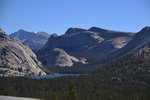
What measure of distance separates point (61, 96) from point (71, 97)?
9471 cm

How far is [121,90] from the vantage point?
19850 cm

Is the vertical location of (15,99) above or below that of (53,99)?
above

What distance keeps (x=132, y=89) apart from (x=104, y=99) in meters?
36.0

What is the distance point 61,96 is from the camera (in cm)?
18312

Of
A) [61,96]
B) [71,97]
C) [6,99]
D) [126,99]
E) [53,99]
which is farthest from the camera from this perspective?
[61,96]

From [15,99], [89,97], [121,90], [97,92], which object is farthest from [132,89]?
[15,99]

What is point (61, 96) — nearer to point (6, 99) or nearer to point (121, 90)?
point (121, 90)

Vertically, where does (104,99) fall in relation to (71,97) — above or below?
below

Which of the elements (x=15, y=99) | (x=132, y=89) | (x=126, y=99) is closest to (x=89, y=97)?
(x=126, y=99)

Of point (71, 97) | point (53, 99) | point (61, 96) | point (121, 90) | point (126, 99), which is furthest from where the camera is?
point (121, 90)

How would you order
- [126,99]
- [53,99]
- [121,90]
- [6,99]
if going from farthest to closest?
[121,90] < [126,99] < [53,99] < [6,99]

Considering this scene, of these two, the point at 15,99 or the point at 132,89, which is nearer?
the point at 15,99

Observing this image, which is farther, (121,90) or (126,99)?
(121,90)

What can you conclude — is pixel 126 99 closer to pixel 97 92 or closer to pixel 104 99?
pixel 104 99
